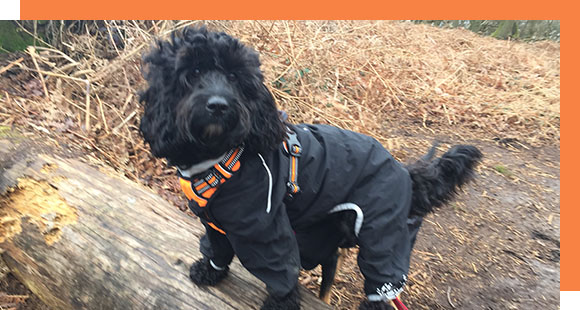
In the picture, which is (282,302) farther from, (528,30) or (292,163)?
(528,30)

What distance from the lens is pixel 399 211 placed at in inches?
92.2

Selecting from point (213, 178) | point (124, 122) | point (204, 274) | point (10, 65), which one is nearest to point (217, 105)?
point (213, 178)

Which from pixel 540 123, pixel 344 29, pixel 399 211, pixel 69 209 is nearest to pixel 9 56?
pixel 69 209

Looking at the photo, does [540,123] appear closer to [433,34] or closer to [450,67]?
[450,67]

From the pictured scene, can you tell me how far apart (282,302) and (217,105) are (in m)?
1.32

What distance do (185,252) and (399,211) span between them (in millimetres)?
1559

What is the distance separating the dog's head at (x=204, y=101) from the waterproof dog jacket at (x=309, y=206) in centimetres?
17

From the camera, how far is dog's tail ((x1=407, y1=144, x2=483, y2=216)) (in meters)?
2.61

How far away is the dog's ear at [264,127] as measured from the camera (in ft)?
6.88

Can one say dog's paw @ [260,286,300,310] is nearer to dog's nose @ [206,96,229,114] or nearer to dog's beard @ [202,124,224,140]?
dog's beard @ [202,124,224,140]

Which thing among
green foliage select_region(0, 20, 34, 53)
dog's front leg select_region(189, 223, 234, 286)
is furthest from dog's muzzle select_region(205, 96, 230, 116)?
green foliage select_region(0, 20, 34, 53)

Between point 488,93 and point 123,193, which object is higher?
point 488,93

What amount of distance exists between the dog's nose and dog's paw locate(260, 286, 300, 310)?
4.10ft

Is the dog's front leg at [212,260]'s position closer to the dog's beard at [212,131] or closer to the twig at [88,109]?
the dog's beard at [212,131]
